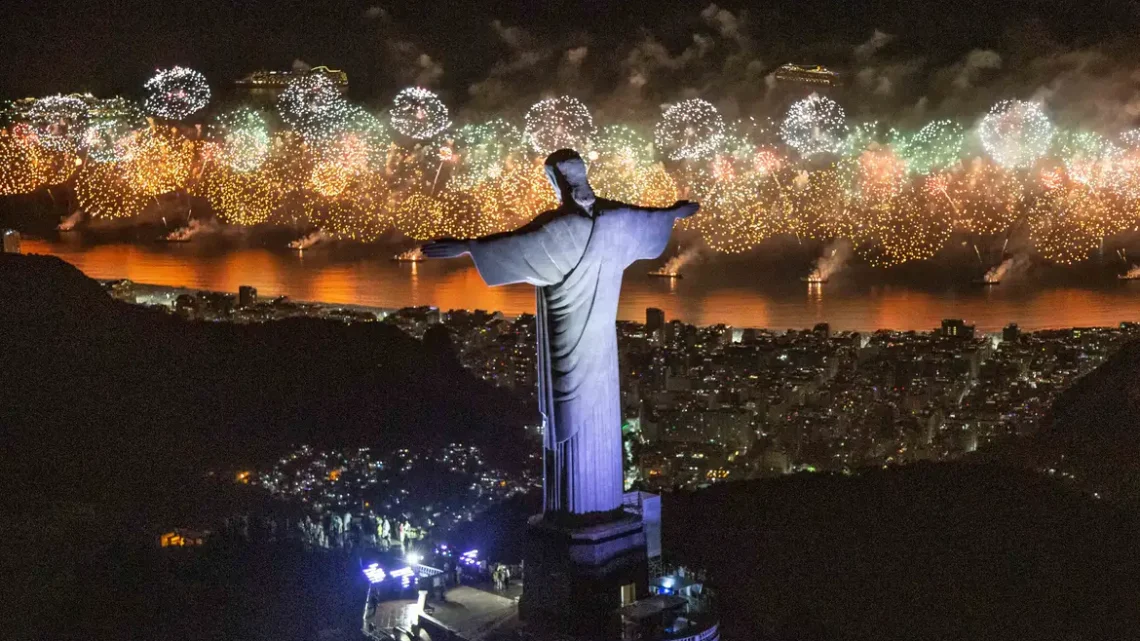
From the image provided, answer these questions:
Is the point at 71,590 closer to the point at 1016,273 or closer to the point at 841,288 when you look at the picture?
the point at 841,288

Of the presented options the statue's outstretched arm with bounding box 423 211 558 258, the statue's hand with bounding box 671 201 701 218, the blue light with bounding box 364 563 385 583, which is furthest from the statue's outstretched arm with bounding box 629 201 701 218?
the blue light with bounding box 364 563 385 583

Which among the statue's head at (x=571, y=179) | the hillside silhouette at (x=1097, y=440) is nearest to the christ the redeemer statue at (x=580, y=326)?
the statue's head at (x=571, y=179)

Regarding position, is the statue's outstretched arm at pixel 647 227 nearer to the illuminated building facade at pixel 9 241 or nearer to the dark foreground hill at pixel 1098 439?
the dark foreground hill at pixel 1098 439

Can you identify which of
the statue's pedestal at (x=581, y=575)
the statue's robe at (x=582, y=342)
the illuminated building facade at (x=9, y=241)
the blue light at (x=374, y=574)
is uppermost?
the illuminated building facade at (x=9, y=241)

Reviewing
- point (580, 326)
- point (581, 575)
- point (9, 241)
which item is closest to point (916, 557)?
point (581, 575)

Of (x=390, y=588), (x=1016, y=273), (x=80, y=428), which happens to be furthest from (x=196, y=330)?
(x=1016, y=273)

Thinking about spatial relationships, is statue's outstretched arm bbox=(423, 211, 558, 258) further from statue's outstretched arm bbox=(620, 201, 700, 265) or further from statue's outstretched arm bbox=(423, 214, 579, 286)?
statue's outstretched arm bbox=(620, 201, 700, 265)
